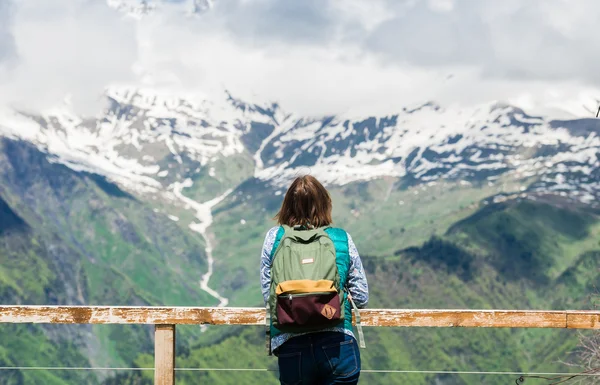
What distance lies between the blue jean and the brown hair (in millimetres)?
1124

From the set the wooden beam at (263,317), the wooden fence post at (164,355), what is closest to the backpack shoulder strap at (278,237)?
the wooden beam at (263,317)

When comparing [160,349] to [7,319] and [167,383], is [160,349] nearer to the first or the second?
[167,383]

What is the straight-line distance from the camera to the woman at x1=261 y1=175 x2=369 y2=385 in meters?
7.96

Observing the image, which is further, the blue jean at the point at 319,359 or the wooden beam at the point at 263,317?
the wooden beam at the point at 263,317

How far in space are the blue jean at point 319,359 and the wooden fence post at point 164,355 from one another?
2.06m

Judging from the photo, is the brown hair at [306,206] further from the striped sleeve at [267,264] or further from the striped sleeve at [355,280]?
the striped sleeve at [355,280]

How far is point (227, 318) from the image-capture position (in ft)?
31.2

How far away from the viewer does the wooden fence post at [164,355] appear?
9.65m

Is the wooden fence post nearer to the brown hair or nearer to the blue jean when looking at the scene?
the blue jean

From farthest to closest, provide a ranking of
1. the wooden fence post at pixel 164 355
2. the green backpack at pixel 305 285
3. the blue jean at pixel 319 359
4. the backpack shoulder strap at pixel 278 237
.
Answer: the wooden fence post at pixel 164 355 < the backpack shoulder strap at pixel 278 237 < the blue jean at pixel 319 359 < the green backpack at pixel 305 285

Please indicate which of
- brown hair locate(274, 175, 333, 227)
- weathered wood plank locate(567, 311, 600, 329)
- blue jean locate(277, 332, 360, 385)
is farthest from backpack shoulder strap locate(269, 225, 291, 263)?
weathered wood plank locate(567, 311, 600, 329)

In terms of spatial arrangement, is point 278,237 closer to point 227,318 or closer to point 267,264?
point 267,264

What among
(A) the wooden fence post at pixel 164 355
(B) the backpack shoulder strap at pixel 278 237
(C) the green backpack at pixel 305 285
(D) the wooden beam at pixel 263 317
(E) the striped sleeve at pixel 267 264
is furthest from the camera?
(A) the wooden fence post at pixel 164 355

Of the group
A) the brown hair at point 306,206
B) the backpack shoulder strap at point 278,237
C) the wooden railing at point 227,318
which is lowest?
the wooden railing at point 227,318
